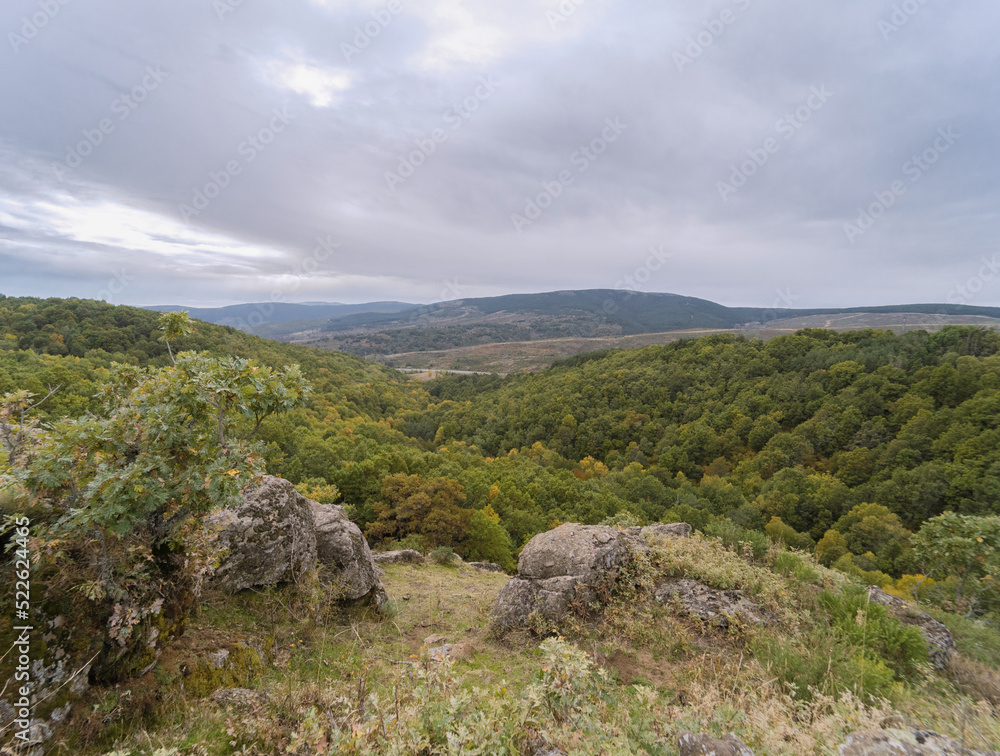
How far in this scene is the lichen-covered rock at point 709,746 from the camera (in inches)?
124

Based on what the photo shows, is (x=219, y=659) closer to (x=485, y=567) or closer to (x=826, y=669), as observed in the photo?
(x=826, y=669)

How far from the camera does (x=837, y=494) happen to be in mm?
45094

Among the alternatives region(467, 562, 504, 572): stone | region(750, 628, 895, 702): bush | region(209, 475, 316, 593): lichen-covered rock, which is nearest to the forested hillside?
region(467, 562, 504, 572): stone

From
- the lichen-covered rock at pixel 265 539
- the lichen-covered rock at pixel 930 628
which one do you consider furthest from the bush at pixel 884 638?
the lichen-covered rock at pixel 265 539

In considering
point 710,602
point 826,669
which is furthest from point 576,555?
point 826,669

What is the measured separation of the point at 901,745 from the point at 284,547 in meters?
8.03

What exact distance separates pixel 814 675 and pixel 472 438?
69.5 meters

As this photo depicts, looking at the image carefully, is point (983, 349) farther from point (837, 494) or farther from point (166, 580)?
point (166, 580)

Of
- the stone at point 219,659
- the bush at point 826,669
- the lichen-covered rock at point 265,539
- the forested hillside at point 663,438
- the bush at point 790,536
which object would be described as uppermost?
the lichen-covered rock at point 265,539

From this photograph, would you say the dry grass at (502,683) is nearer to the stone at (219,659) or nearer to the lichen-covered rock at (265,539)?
the stone at (219,659)

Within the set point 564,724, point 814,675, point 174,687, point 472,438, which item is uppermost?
point 564,724

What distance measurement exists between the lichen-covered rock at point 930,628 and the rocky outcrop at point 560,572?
4870mm

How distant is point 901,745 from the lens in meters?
3.20

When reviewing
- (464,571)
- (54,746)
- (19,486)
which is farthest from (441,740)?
(464,571)
